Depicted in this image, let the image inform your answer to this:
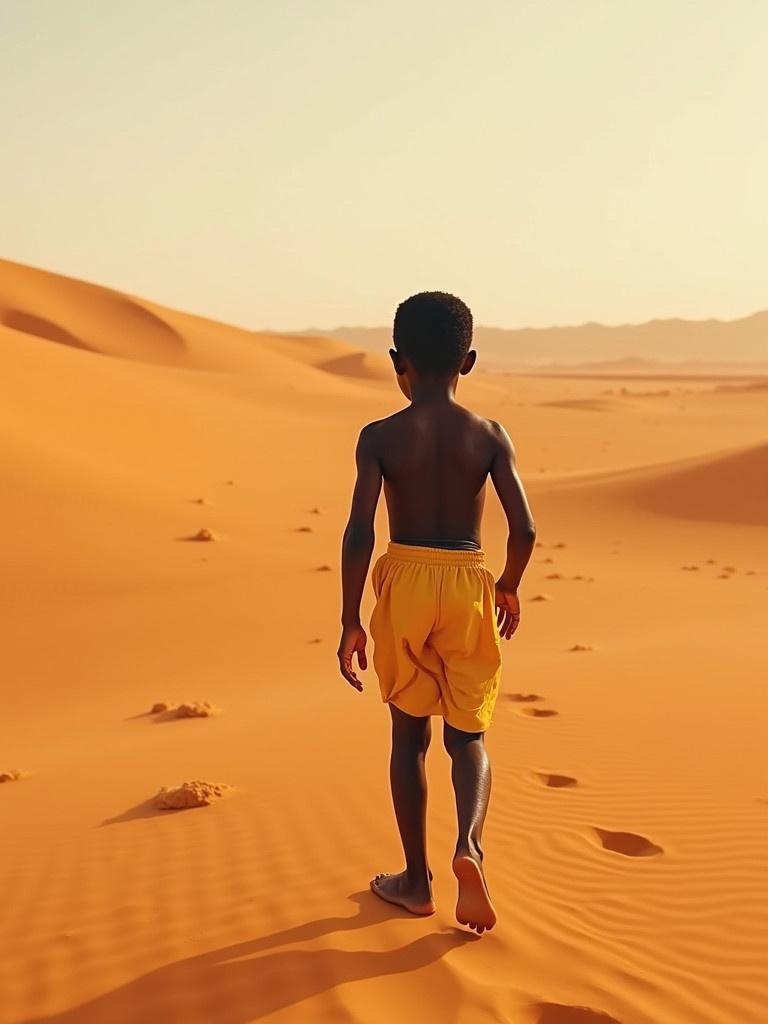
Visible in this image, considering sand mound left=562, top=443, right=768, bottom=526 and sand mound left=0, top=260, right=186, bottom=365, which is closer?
sand mound left=562, top=443, right=768, bottom=526

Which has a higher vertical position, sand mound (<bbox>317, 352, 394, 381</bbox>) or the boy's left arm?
sand mound (<bbox>317, 352, 394, 381</bbox>)

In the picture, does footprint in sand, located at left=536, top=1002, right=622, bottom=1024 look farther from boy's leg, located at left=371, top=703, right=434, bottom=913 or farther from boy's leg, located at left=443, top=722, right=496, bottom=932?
boy's leg, located at left=371, top=703, right=434, bottom=913

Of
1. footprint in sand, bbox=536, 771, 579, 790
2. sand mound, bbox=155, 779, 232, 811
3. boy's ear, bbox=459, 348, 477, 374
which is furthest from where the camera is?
footprint in sand, bbox=536, 771, 579, 790

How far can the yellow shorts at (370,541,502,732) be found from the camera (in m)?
3.50

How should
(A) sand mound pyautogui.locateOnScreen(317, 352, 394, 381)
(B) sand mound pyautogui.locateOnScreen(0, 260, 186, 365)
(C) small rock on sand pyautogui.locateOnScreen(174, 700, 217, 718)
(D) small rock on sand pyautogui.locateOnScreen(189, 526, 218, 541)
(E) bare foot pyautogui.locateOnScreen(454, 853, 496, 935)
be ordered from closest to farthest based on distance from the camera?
(E) bare foot pyautogui.locateOnScreen(454, 853, 496, 935), (C) small rock on sand pyautogui.locateOnScreen(174, 700, 217, 718), (D) small rock on sand pyautogui.locateOnScreen(189, 526, 218, 541), (B) sand mound pyautogui.locateOnScreen(0, 260, 186, 365), (A) sand mound pyautogui.locateOnScreen(317, 352, 394, 381)

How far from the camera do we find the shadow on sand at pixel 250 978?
313 cm

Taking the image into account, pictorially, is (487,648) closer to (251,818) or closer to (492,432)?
(492,432)

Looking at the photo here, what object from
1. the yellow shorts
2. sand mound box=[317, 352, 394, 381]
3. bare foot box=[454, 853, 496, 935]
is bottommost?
bare foot box=[454, 853, 496, 935]

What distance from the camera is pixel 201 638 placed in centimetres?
967

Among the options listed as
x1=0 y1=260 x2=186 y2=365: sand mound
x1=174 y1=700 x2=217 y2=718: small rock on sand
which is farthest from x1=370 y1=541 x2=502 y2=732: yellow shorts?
x1=0 y1=260 x2=186 y2=365: sand mound

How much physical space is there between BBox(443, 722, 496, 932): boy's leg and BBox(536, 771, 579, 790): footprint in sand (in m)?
1.89

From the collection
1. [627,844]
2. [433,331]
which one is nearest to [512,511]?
[433,331]

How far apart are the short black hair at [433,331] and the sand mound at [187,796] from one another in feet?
8.36

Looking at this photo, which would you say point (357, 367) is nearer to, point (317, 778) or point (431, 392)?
point (317, 778)
